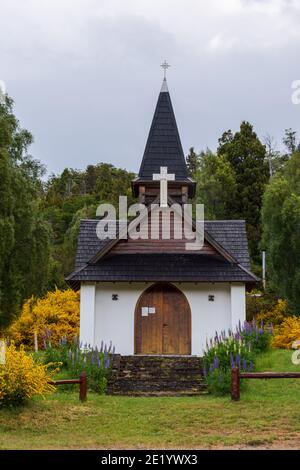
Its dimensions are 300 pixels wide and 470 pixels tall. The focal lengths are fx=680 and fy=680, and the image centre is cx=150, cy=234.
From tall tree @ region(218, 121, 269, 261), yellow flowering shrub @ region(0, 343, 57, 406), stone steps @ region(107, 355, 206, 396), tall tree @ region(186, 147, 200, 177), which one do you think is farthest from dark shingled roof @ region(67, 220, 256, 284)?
tall tree @ region(186, 147, 200, 177)

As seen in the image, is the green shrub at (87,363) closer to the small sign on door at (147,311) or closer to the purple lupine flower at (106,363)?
the purple lupine flower at (106,363)

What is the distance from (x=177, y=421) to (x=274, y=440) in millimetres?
2625

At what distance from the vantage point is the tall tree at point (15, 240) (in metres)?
19.6

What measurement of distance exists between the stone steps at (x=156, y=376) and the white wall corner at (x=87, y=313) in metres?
1.44

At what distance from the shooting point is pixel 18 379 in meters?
13.9

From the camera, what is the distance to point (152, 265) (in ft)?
75.5

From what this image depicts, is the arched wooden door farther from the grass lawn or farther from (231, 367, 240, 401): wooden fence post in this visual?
(231, 367, 240, 401): wooden fence post

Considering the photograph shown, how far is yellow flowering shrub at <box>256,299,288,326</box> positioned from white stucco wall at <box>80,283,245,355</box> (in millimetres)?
7795

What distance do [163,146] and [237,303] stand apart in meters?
8.00

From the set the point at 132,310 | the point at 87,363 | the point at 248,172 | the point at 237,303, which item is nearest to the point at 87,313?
the point at 132,310

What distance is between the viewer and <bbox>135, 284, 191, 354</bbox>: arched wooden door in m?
22.9

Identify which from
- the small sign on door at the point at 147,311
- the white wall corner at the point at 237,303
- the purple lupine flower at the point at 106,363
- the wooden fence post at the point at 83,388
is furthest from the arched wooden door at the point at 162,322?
the wooden fence post at the point at 83,388

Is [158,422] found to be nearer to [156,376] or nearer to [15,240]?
[156,376]
